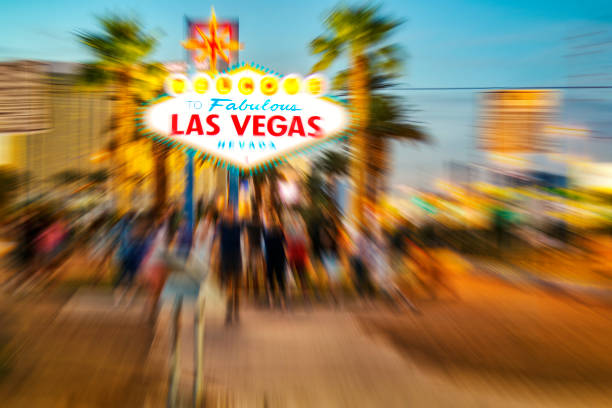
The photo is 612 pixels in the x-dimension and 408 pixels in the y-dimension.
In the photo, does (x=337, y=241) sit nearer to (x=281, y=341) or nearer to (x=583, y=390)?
(x=281, y=341)

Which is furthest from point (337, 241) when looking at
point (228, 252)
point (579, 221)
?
point (579, 221)

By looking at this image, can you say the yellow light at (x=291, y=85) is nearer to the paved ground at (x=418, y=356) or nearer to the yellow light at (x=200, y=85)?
the yellow light at (x=200, y=85)

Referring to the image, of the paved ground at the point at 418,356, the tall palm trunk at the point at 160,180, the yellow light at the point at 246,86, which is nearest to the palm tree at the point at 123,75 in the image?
the tall palm trunk at the point at 160,180

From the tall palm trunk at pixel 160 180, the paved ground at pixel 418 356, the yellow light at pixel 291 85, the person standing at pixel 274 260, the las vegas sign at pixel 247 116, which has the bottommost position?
the paved ground at pixel 418 356

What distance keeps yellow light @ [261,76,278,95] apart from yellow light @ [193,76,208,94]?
81cm

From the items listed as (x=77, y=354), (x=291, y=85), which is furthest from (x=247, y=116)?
(x=77, y=354)

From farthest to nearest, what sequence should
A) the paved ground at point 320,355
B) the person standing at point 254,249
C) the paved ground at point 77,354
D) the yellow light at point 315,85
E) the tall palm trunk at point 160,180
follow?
the tall palm trunk at point 160,180 → the person standing at point 254,249 → the yellow light at point 315,85 → the paved ground at point 320,355 → the paved ground at point 77,354

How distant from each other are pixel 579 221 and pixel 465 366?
5.98 meters

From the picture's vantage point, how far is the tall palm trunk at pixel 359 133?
6.42 metres

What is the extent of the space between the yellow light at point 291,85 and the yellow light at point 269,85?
0.14 meters

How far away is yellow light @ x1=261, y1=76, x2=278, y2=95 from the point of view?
6168 millimetres

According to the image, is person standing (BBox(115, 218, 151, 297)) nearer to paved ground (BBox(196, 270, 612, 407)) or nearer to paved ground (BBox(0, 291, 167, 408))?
paved ground (BBox(0, 291, 167, 408))

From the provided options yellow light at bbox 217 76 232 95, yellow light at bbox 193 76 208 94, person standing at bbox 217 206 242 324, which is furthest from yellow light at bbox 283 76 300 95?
person standing at bbox 217 206 242 324

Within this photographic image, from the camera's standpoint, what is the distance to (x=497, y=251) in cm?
877
